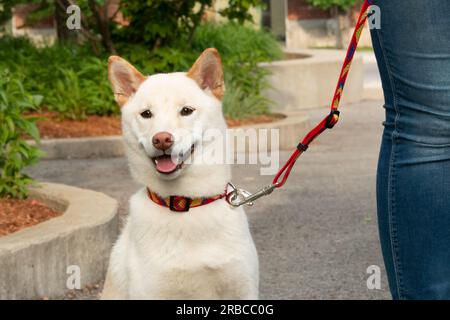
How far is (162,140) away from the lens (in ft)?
11.5

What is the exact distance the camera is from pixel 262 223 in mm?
6793

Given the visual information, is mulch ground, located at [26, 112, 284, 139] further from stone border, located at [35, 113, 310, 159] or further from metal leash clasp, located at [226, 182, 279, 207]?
metal leash clasp, located at [226, 182, 279, 207]

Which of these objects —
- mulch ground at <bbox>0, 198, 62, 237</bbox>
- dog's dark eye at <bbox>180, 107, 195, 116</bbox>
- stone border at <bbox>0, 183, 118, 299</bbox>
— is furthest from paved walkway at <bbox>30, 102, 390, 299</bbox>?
dog's dark eye at <bbox>180, 107, 195, 116</bbox>

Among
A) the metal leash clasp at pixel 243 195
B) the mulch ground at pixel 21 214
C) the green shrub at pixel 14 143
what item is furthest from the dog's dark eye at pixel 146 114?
the green shrub at pixel 14 143

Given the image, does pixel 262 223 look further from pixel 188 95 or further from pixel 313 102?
pixel 313 102

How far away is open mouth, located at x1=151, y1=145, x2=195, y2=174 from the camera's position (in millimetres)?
3617

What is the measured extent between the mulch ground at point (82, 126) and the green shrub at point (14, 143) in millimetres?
3886

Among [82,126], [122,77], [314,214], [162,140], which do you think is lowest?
[314,214]

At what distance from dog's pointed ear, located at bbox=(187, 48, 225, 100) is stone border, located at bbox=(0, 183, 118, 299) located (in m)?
1.56

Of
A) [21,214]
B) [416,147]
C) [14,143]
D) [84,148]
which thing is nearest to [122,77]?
[416,147]

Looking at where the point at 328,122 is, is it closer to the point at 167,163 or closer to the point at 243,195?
the point at 243,195

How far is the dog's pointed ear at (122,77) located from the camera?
3.77 metres

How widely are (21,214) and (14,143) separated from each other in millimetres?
485

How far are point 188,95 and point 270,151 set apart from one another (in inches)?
250
